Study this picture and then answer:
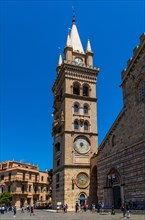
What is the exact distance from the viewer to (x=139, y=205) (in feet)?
97.2

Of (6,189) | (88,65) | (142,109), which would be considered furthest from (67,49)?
(6,189)

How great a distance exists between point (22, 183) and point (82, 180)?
3612 centimetres

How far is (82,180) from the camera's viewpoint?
45.8 meters

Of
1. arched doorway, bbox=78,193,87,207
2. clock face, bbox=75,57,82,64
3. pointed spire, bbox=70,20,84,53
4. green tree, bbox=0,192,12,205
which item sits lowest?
green tree, bbox=0,192,12,205

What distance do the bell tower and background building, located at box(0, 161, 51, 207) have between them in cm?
2749

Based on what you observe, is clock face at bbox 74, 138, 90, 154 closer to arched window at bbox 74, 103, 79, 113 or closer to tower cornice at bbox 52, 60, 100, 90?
arched window at bbox 74, 103, 79, 113

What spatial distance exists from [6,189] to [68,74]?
43451 mm

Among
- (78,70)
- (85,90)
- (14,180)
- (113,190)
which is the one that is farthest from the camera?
(14,180)

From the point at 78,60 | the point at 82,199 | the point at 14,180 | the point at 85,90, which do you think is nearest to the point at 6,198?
the point at 14,180

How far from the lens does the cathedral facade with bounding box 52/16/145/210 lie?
1264 inches

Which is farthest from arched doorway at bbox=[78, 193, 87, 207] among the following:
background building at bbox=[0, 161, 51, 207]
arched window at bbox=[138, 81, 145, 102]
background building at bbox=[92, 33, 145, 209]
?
background building at bbox=[0, 161, 51, 207]

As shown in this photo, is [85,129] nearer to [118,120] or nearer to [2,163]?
[118,120]

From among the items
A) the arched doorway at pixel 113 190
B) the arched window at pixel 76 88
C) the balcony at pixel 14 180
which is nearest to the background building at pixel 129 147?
the arched doorway at pixel 113 190

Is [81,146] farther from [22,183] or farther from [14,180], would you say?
[22,183]
